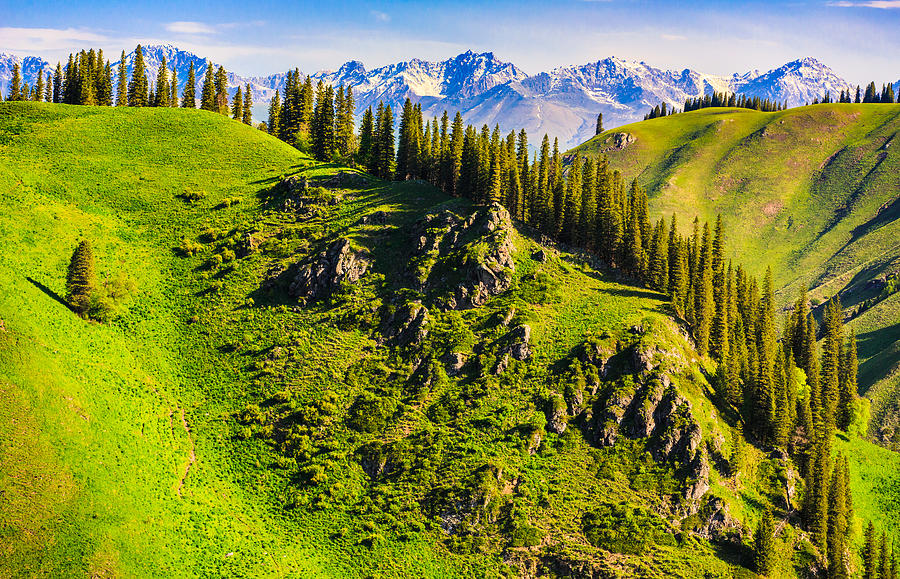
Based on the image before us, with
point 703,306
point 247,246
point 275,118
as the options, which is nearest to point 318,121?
point 275,118

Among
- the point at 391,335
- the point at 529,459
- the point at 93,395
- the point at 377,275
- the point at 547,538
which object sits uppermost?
the point at 377,275

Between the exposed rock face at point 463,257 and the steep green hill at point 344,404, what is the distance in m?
0.41

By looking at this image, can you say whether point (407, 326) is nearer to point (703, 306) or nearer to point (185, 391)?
point (185, 391)

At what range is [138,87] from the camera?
153 m

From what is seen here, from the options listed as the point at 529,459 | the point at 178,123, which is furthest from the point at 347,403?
the point at 178,123

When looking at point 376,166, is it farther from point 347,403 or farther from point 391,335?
point 347,403

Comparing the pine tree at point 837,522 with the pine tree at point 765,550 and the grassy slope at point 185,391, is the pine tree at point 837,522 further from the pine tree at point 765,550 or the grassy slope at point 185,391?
the grassy slope at point 185,391

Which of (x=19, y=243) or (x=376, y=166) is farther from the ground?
(x=376, y=166)

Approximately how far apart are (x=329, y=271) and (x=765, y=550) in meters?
71.8

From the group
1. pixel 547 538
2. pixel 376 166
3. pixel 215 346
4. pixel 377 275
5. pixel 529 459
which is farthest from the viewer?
pixel 376 166

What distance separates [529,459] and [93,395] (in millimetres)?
54334

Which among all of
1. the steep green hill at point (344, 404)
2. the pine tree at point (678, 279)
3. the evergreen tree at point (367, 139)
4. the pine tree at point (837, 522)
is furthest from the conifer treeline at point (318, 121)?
the pine tree at point (837, 522)

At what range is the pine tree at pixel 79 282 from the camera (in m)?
78.8

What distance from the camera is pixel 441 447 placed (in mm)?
74312
